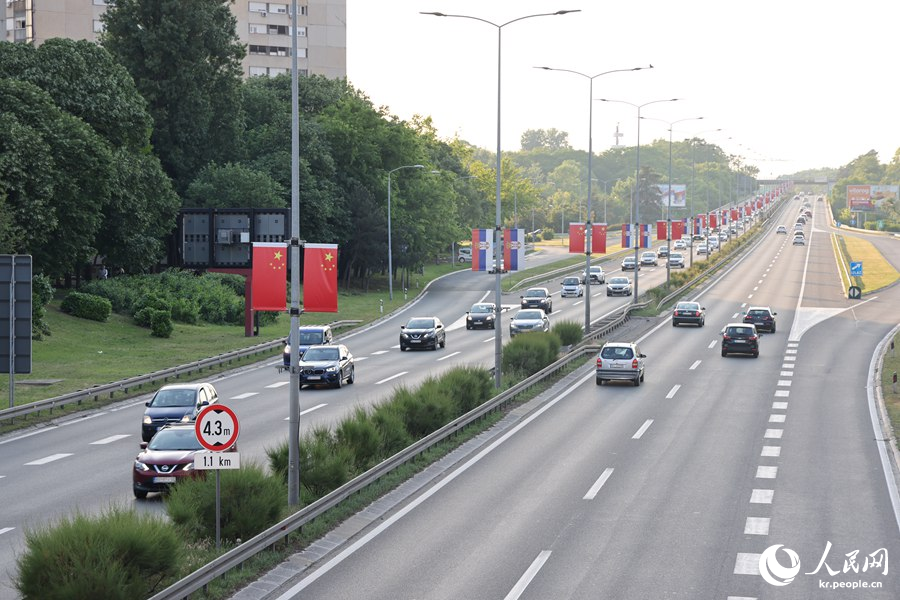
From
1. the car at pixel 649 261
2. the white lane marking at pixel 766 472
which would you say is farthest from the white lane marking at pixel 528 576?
the car at pixel 649 261

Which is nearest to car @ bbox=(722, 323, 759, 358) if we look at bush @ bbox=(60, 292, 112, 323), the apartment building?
bush @ bbox=(60, 292, 112, 323)

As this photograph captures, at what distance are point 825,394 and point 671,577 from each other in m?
24.3

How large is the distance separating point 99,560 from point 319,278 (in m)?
8.59

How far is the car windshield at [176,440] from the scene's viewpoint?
23438mm

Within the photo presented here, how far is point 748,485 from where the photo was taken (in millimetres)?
24391

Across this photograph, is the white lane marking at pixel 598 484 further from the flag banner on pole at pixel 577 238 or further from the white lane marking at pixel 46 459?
the flag banner on pole at pixel 577 238

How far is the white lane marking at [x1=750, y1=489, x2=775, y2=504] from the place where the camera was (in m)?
22.8

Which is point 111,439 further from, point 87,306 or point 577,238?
point 577,238

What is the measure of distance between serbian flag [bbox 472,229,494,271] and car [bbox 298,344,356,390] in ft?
103

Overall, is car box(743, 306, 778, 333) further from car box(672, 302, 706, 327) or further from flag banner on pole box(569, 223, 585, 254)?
flag banner on pole box(569, 223, 585, 254)

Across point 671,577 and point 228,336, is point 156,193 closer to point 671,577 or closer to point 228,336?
point 228,336

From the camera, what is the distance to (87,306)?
194 ft

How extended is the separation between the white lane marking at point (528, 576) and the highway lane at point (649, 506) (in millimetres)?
48

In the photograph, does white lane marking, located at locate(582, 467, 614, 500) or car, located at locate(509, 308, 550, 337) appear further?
car, located at locate(509, 308, 550, 337)
